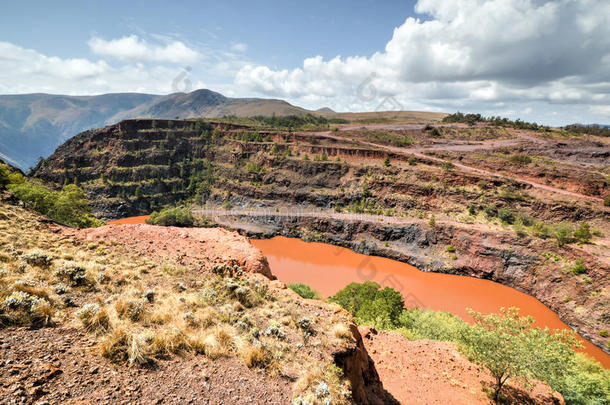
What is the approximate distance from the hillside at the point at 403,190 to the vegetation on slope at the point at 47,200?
1867cm

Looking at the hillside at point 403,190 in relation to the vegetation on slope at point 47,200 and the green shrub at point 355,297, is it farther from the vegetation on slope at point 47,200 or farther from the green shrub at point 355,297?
the vegetation on slope at point 47,200

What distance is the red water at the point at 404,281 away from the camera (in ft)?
77.9

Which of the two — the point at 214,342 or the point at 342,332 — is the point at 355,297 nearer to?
the point at 342,332

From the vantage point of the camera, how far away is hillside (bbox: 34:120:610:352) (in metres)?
26.4

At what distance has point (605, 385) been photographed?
12.0 metres

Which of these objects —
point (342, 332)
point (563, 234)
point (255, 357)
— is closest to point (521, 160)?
point (563, 234)

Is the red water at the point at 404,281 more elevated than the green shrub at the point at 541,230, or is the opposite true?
the green shrub at the point at 541,230

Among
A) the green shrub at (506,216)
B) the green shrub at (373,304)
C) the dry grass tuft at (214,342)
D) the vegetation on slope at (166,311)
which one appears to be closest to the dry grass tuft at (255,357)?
the vegetation on slope at (166,311)

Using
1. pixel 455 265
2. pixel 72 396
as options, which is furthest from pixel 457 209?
pixel 72 396

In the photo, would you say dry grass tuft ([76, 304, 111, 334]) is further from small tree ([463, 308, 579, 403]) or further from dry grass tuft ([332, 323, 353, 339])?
small tree ([463, 308, 579, 403])

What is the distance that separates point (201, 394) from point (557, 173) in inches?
1947

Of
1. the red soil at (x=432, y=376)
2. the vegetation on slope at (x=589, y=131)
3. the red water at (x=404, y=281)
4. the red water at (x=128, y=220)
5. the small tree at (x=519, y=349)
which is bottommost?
the red water at (x=404, y=281)

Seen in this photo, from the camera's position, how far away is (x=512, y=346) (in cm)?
966

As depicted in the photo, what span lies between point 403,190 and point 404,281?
15761 mm
